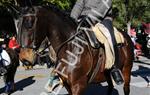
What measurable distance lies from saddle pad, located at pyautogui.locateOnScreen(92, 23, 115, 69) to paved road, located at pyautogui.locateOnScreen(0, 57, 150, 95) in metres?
4.20

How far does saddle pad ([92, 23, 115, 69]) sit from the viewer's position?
722 centimetres

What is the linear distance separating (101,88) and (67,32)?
5.78 meters

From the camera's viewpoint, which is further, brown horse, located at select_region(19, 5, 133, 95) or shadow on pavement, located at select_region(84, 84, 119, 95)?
shadow on pavement, located at select_region(84, 84, 119, 95)

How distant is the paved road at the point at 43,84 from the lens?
11820mm

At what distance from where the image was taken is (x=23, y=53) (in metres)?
6.15

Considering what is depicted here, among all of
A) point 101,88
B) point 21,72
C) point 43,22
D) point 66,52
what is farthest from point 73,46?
point 21,72

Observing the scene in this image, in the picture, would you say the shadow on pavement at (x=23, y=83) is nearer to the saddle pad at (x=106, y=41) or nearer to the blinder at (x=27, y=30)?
the saddle pad at (x=106, y=41)

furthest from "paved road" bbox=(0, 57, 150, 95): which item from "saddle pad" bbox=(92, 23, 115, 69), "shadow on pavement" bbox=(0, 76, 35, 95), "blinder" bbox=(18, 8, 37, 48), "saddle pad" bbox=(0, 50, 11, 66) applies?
"blinder" bbox=(18, 8, 37, 48)

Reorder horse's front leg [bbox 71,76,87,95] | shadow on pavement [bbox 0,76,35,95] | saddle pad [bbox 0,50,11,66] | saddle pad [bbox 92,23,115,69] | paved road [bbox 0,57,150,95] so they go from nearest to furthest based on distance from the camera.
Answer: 1. horse's front leg [bbox 71,76,87,95]
2. saddle pad [bbox 92,23,115,69]
3. paved road [bbox 0,57,150,95]
4. saddle pad [bbox 0,50,11,66]
5. shadow on pavement [bbox 0,76,35,95]

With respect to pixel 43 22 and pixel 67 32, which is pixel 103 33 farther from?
pixel 43 22

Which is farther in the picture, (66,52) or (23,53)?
(66,52)

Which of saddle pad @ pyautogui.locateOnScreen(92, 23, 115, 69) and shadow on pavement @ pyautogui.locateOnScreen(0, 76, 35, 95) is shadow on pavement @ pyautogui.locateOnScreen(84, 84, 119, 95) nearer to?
shadow on pavement @ pyautogui.locateOnScreen(0, 76, 35, 95)

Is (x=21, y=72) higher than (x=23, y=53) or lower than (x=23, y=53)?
lower

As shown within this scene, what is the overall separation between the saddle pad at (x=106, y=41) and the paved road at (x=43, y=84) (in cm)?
420
